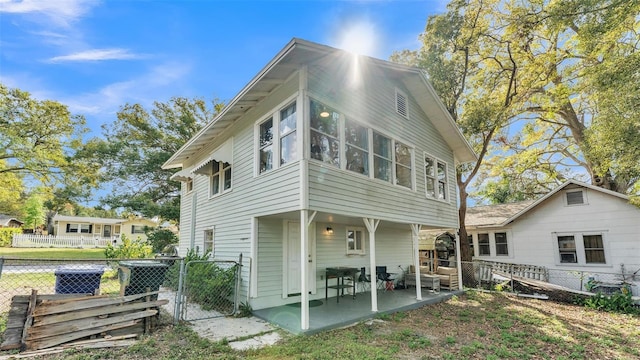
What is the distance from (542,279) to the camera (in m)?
12.8

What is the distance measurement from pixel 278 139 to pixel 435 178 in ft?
21.3

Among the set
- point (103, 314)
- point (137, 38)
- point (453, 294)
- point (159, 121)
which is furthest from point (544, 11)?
point (159, 121)

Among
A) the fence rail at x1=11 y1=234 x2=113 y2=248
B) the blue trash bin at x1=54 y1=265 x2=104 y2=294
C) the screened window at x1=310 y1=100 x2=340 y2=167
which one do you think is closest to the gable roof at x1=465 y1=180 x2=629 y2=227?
the screened window at x1=310 y1=100 x2=340 y2=167

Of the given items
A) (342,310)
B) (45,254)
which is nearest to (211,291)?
(342,310)

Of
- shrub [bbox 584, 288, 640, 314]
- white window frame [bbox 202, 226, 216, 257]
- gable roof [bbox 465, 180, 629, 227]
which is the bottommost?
shrub [bbox 584, 288, 640, 314]

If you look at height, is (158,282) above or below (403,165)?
below

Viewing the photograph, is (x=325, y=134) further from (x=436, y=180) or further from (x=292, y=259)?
(x=436, y=180)

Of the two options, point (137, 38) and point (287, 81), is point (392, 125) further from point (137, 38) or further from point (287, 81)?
point (137, 38)

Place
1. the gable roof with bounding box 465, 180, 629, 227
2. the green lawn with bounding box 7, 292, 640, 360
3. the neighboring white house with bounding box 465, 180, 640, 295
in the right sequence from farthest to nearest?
the gable roof with bounding box 465, 180, 629, 227 → the neighboring white house with bounding box 465, 180, 640, 295 → the green lawn with bounding box 7, 292, 640, 360

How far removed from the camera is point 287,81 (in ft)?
23.5

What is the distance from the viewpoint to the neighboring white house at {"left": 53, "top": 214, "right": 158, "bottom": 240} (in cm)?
3609

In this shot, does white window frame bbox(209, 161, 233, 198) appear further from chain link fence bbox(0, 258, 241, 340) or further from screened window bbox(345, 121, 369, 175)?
screened window bbox(345, 121, 369, 175)

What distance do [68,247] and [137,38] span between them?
2655 cm

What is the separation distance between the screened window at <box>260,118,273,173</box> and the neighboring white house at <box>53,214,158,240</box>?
108 feet
